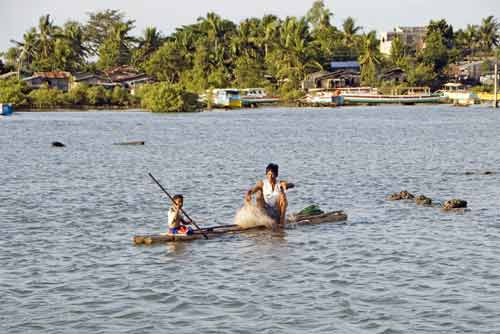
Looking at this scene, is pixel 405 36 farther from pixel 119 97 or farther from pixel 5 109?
pixel 5 109

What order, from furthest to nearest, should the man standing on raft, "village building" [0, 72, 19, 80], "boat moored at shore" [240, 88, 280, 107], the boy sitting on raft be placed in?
"boat moored at shore" [240, 88, 280, 107]
"village building" [0, 72, 19, 80]
the man standing on raft
the boy sitting on raft

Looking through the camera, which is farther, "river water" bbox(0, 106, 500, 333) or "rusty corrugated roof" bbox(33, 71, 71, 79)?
"rusty corrugated roof" bbox(33, 71, 71, 79)

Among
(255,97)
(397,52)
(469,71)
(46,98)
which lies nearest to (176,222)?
(46,98)

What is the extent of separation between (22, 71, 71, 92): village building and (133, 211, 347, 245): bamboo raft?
103524 mm

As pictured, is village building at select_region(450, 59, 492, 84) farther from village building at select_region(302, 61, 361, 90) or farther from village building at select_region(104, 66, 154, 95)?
village building at select_region(104, 66, 154, 95)

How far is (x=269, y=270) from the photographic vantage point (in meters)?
16.9

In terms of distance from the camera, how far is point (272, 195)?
20.5 meters

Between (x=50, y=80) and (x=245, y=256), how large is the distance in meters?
110

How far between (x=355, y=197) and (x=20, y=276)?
14298 mm

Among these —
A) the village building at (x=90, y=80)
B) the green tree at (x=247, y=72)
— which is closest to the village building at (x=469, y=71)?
the green tree at (x=247, y=72)

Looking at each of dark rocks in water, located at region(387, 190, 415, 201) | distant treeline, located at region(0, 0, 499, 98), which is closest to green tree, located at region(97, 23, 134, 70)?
distant treeline, located at region(0, 0, 499, 98)

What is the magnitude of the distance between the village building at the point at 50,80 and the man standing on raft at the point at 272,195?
10442 centimetres

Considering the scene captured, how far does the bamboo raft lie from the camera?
62.8 ft

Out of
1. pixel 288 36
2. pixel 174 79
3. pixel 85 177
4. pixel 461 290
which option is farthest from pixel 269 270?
pixel 174 79
